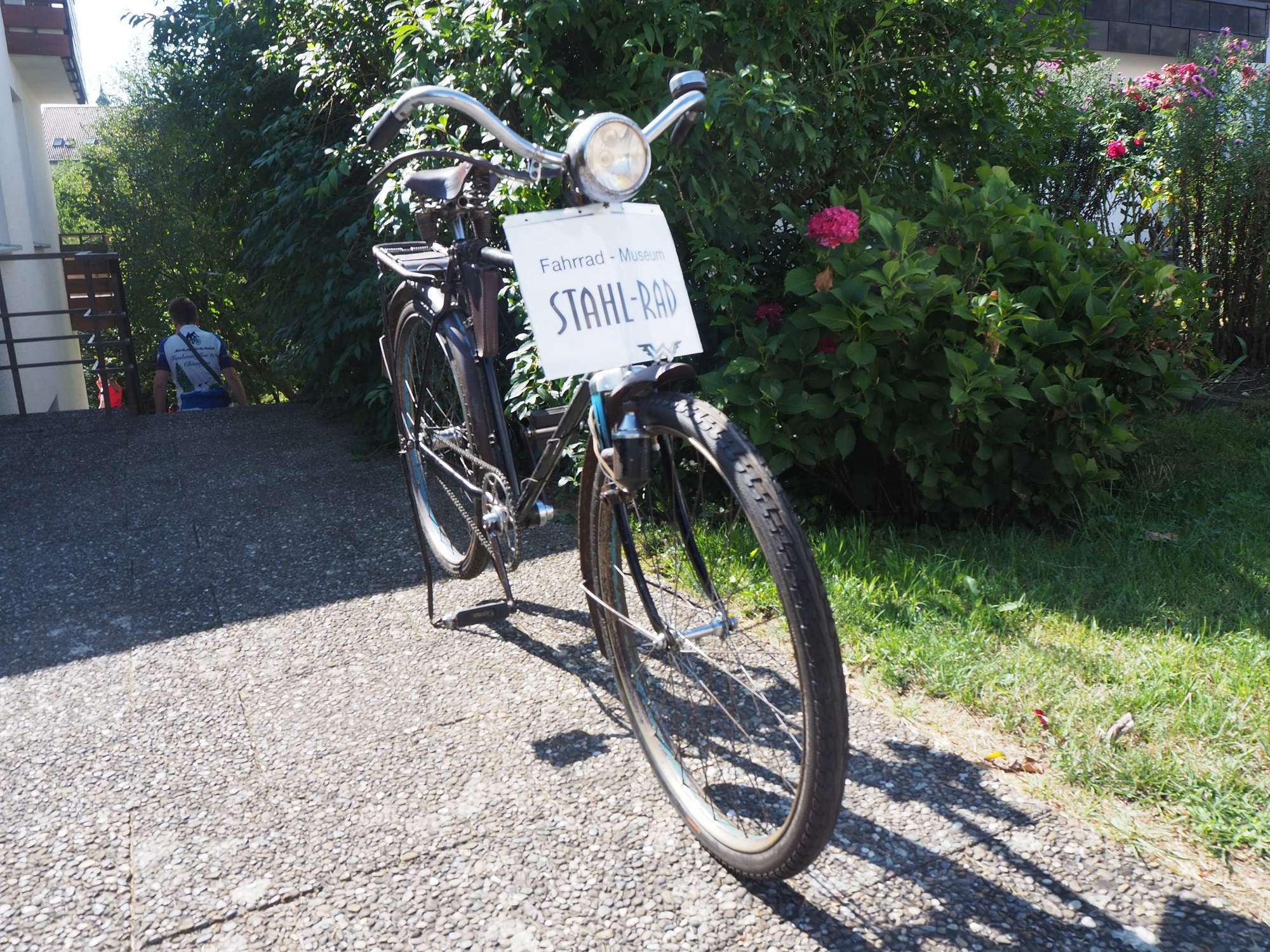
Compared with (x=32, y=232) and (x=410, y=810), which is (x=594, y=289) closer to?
(x=410, y=810)

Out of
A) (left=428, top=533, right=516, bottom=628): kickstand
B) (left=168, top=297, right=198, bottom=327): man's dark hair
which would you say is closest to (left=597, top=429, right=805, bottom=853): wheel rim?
(left=428, top=533, right=516, bottom=628): kickstand

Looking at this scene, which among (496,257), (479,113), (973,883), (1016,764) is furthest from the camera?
(496,257)

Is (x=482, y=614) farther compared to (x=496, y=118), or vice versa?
(x=482, y=614)

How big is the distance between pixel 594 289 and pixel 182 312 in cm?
743

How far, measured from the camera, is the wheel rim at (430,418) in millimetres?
3156

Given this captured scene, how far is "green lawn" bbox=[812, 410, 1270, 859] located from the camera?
2.29 m

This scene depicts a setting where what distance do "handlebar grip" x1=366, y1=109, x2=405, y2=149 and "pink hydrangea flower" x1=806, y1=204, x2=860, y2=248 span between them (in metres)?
1.58

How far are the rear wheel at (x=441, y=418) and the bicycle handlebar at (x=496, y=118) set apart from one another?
72 cm

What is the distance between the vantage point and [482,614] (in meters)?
2.97

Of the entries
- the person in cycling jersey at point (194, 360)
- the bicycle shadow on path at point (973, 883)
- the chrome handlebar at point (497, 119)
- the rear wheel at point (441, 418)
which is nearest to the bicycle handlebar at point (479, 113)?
the chrome handlebar at point (497, 119)

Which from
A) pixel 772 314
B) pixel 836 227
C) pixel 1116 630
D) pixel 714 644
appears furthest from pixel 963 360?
pixel 714 644

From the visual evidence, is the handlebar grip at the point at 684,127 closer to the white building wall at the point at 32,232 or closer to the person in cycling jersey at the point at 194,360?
the person in cycling jersey at the point at 194,360

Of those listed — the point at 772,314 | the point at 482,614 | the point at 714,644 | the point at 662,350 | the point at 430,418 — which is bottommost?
the point at 482,614

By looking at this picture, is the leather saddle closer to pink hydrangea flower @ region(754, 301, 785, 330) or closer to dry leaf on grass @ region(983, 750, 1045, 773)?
pink hydrangea flower @ region(754, 301, 785, 330)
